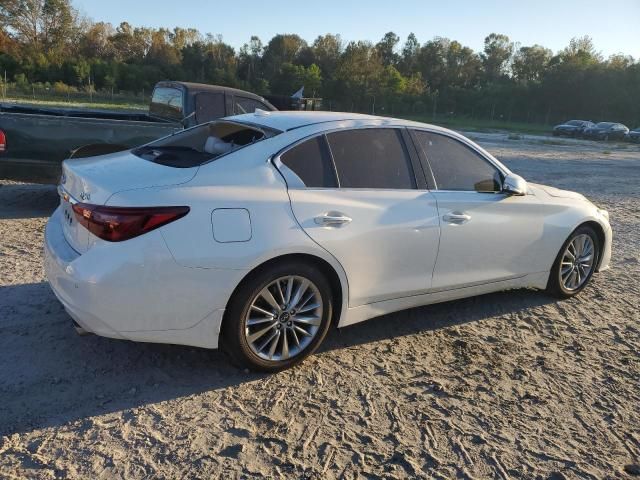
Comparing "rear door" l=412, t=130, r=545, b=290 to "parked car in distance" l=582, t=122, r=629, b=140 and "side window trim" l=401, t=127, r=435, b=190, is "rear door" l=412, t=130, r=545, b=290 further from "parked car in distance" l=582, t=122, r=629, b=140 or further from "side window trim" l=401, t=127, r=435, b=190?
"parked car in distance" l=582, t=122, r=629, b=140

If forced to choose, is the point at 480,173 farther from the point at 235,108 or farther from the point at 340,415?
the point at 235,108

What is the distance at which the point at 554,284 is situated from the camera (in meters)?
5.11

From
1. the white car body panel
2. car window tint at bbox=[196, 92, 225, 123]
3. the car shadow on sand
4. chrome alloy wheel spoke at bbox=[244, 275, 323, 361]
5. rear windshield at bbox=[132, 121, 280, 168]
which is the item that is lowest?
the car shadow on sand

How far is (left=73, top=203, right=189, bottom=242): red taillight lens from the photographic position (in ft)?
9.87

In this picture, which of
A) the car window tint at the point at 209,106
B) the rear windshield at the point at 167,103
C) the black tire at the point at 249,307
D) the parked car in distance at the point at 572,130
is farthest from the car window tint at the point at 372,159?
the parked car in distance at the point at 572,130

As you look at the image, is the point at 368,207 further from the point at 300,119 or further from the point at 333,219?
the point at 300,119

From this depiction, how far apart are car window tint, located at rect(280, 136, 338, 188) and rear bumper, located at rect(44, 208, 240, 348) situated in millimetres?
839

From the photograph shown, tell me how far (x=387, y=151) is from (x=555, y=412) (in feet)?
6.65

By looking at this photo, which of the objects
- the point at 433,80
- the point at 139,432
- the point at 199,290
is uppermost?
the point at 433,80

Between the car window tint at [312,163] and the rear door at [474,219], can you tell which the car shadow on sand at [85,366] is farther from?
the car window tint at [312,163]

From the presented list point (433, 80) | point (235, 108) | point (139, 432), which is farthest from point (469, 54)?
point (139, 432)

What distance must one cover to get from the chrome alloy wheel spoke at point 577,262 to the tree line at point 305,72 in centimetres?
5878

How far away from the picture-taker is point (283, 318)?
349 cm

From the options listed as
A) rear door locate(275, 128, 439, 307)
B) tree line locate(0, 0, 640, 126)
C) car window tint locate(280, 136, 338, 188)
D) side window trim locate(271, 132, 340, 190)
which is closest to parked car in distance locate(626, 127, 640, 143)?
tree line locate(0, 0, 640, 126)
